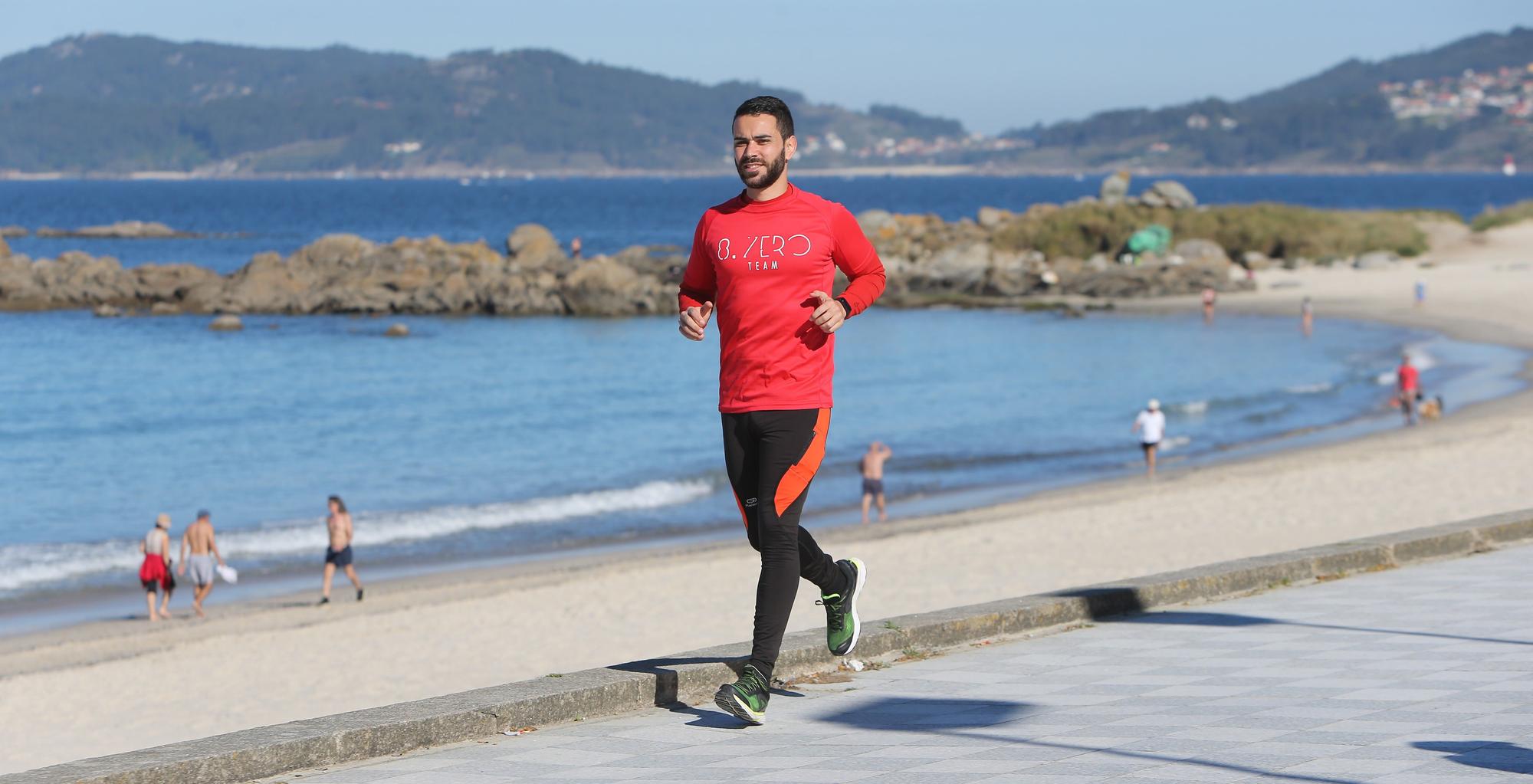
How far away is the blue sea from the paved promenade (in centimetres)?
1301

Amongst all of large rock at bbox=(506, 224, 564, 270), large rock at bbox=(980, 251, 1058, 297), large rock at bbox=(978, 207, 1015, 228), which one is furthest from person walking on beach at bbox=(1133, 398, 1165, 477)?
large rock at bbox=(978, 207, 1015, 228)

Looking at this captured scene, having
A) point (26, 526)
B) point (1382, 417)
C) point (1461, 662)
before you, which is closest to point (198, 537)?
point (26, 526)

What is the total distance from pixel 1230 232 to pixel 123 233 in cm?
7277

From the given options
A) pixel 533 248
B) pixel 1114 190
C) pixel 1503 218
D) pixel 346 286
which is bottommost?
pixel 1503 218

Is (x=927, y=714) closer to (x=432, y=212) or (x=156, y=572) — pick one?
(x=156, y=572)

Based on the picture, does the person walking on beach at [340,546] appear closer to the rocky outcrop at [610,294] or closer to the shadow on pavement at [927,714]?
the shadow on pavement at [927,714]

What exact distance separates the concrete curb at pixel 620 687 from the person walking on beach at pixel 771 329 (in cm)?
62

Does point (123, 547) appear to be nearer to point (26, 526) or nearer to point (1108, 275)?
point (26, 526)

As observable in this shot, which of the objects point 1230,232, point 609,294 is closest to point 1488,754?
point 609,294

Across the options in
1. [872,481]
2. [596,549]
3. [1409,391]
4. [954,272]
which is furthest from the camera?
[954,272]

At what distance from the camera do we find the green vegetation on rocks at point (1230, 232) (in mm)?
69938

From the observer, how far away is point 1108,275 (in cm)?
6109

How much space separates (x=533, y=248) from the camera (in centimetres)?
6994

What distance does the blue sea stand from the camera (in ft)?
69.6
